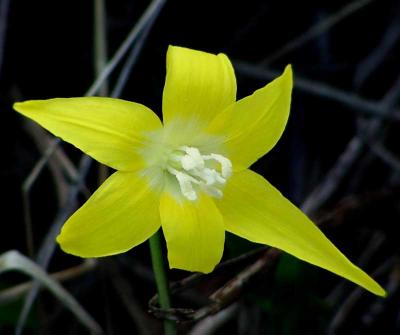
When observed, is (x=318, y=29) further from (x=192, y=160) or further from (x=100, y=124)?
(x=100, y=124)

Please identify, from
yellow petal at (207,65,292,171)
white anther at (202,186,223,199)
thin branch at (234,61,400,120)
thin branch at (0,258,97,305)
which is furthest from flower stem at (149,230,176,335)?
thin branch at (234,61,400,120)

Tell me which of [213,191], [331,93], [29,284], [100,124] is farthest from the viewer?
[331,93]

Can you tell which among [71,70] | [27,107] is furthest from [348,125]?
[27,107]

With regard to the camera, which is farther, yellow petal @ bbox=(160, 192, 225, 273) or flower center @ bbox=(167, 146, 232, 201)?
flower center @ bbox=(167, 146, 232, 201)

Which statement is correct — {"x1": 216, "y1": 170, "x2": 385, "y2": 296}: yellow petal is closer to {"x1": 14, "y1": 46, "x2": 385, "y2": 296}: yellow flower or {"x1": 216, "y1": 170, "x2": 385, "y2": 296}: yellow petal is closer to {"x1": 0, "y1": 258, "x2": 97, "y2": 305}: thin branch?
{"x1": 14, "y1": 46, "x2": 385, "y2": 296}: yellow flower

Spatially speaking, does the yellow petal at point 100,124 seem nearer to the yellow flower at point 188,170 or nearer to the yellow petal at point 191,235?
the yellow flower at point 188,170

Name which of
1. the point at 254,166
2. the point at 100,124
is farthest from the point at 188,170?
the point at 254,166
